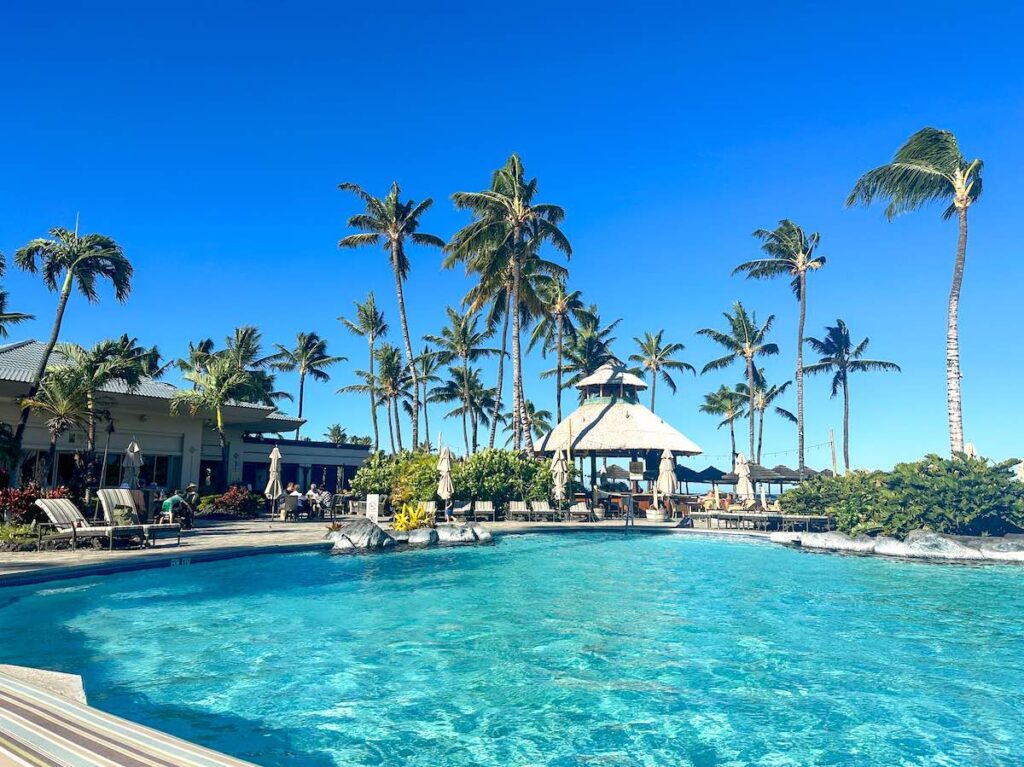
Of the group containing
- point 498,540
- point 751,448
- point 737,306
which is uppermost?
point 737,306

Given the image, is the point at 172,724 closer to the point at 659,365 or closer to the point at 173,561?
the point at 173,561

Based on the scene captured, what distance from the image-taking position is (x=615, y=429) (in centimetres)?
3062

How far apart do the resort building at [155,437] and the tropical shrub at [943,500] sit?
22.1 m

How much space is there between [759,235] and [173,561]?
3282 cm

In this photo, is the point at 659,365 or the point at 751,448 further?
the point at 659,365

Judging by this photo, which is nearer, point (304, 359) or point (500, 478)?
point (500, 478)

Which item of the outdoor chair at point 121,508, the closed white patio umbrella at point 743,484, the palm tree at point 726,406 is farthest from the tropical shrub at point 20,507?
the palm tree at point 726,406

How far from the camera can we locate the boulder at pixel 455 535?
55.5ft

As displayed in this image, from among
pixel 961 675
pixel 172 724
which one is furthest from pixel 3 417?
pixel 961 675

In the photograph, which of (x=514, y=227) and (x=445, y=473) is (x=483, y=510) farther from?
(x=514, y=227)

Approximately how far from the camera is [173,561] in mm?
12250

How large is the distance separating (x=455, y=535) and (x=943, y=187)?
19.8 meters

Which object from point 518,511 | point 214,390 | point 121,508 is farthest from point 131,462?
point 518,511

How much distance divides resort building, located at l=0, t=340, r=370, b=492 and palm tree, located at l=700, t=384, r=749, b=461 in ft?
119
